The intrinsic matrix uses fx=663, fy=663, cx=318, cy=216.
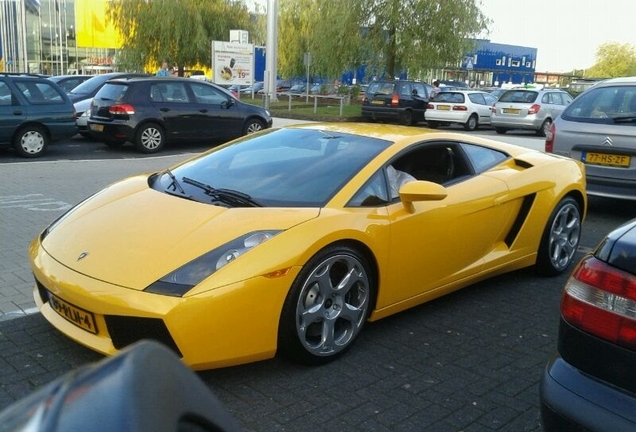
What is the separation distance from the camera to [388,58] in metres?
30.7

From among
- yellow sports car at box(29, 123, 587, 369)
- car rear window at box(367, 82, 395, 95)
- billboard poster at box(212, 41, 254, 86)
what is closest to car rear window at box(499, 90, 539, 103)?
car rear window at box(367, 82, 395, 95)

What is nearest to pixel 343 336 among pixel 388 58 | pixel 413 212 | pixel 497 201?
pixel 413 212

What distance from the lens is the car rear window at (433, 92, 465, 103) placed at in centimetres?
2331

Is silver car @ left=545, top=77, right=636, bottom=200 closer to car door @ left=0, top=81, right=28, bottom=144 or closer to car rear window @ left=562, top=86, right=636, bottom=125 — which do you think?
car rear window @ left=562, top=86, right=636, bottom=125

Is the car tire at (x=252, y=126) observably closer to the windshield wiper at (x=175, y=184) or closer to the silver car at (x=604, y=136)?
the silver car at (x=604, y=136)

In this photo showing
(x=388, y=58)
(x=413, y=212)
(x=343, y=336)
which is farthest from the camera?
(x=388, y=58)

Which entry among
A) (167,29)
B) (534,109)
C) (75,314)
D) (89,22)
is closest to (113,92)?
(75,314)

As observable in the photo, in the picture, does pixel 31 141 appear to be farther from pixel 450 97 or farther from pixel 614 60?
pixel 614 60

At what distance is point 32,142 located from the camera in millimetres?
12320

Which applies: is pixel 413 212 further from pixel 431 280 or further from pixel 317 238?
pixel 317 238

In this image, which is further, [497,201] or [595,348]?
[497,201]

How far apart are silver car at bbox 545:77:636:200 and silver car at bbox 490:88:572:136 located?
13.4 metres

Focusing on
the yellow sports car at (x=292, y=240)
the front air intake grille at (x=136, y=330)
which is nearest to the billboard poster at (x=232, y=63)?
the yellow sports car at (x=292, y=240)

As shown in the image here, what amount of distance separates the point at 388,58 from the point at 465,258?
27280mm
